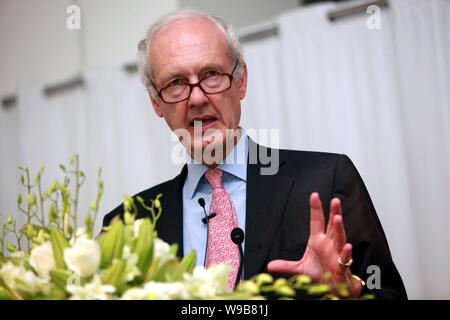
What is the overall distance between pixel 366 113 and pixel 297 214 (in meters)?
1.56

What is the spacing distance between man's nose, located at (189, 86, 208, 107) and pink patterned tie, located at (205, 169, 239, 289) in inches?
8.4

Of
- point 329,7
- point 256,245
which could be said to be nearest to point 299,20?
point 329,7

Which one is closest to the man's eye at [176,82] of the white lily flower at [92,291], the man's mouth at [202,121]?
the man's mouth at [202,121]

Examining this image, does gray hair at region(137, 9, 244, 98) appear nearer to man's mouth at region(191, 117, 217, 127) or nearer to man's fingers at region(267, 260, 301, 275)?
man's mouth at region(191, 117, 217, 127)

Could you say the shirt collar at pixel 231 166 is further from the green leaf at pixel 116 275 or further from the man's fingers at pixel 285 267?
the green leaf at pixel 116 275

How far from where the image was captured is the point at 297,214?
1577mm

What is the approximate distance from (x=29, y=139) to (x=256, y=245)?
311cm

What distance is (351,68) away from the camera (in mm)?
3068

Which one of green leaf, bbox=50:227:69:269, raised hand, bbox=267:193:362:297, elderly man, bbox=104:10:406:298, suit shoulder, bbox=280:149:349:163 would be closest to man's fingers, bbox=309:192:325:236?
raised hand, bbox=267:193:362:297

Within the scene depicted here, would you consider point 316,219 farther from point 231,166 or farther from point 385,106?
point 385,106

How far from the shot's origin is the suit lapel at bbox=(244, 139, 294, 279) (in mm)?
1472

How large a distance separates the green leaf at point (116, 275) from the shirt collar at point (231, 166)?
85 centimetres

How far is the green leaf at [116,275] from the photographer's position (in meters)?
0.85
